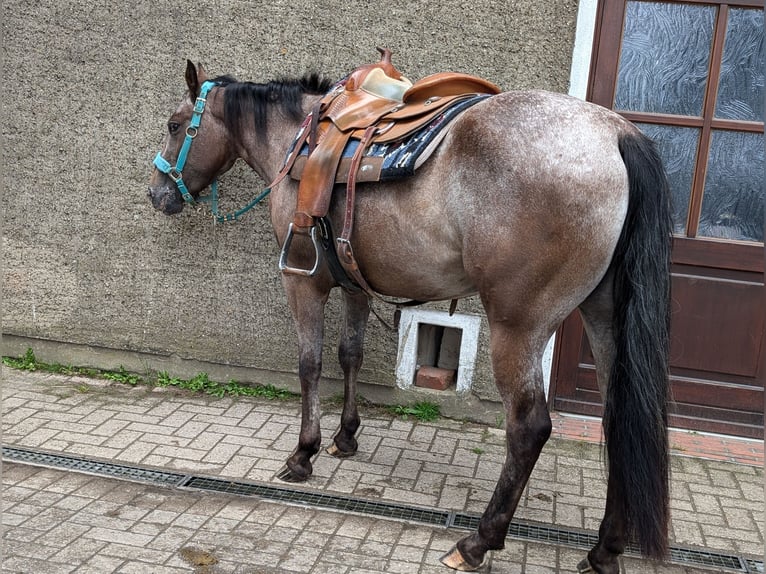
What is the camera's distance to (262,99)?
Result: 12.3 ft

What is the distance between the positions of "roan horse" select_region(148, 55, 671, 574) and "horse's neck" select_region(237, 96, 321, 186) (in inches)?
33.1

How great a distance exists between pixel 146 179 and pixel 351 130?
2.12 meters

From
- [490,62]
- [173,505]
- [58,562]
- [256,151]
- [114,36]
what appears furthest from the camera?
[114,36]

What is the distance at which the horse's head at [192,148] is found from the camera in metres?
3.82

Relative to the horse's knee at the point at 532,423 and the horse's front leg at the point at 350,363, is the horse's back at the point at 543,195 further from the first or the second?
the horse's front leg at the point at 350,363

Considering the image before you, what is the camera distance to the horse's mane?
12.3 feet

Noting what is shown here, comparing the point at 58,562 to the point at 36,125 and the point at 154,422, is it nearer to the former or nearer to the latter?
the point at 154,422

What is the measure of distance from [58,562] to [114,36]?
3369 millimetres

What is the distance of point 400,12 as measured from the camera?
428cm

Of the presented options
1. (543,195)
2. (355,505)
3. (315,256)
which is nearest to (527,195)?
(543,195)

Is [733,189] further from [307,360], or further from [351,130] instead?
[307,360]

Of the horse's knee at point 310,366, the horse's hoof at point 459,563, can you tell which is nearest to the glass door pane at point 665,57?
the horse's knee at point 310,366

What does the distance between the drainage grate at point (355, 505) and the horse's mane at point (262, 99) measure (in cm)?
188

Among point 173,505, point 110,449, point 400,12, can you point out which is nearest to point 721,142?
point 400,12
